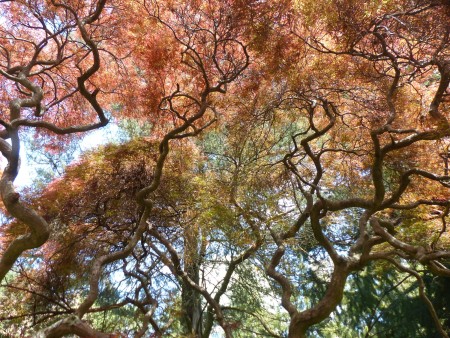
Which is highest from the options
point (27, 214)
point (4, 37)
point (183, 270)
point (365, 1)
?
point (4, 37)

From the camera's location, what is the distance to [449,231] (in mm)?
4125

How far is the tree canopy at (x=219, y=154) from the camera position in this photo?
11.1ft

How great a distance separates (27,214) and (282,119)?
10.1 feet

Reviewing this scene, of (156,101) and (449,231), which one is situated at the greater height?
(156,101)

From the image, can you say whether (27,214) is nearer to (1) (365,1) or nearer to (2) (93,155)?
(2) (93,155)

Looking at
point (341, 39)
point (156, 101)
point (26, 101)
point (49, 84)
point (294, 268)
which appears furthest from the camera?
point (294, 268)

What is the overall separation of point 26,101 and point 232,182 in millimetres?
1953

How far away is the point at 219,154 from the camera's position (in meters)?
4.73

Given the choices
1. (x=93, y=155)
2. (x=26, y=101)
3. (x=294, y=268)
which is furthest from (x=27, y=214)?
(x=294, y=268)

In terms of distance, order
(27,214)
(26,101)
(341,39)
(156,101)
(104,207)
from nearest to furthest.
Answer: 1. (27,214)
2. (26,101)
3. (341,39)
4. (104,207)
5. (156,101)

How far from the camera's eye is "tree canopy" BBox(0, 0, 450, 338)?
3.39 metres

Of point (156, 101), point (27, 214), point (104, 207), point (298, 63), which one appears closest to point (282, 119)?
point (298, 63)

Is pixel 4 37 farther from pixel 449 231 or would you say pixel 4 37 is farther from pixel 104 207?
pixel 449 231

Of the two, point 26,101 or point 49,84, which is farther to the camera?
point 49,84
